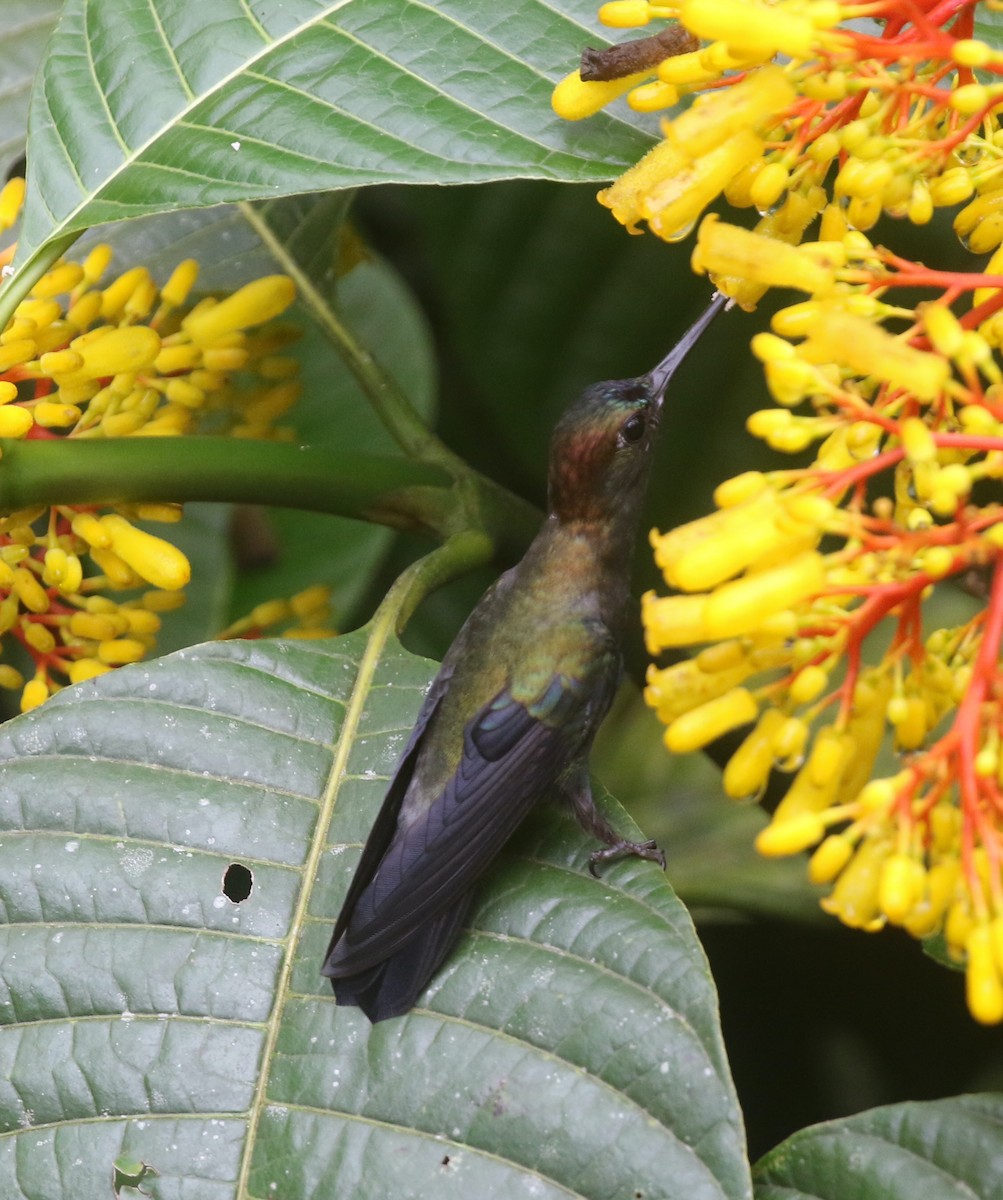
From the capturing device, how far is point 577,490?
73.1 inches

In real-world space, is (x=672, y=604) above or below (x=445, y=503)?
above

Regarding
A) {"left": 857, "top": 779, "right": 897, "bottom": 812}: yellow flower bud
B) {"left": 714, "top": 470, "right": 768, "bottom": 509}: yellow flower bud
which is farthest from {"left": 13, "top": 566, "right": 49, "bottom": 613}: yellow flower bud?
{"left": 857, "top": 779, "right": 897, "bottom": 812}: yellow flower bud

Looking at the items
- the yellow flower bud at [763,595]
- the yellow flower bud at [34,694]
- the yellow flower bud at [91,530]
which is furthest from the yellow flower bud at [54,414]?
the yellow flower bud at [763,595]

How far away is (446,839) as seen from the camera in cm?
153

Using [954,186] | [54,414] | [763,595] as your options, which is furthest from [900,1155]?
[54,414]

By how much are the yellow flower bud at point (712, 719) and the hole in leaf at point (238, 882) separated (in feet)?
2.01

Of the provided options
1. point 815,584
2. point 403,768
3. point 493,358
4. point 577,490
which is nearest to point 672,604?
point 815,584

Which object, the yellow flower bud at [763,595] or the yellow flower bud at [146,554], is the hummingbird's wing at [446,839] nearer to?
the yellow flower bud at [146,554]

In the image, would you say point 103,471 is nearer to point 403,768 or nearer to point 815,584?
point 403,768

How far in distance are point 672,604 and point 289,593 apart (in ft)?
5.41

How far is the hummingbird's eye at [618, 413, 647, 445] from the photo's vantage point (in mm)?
1813

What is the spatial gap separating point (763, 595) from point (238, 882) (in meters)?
0.80

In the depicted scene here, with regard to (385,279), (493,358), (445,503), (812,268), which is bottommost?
(493,358)

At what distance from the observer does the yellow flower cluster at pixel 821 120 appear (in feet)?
3.31
